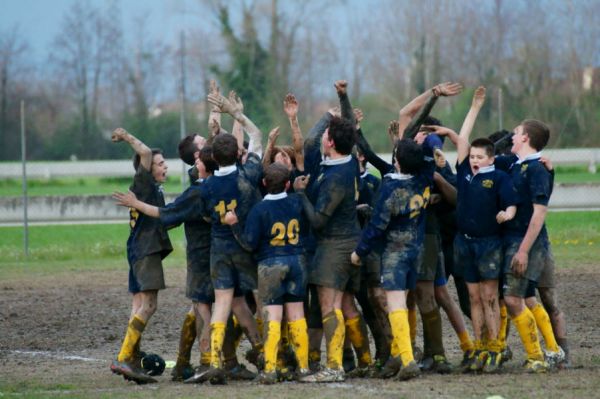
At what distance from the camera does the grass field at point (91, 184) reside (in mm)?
28016

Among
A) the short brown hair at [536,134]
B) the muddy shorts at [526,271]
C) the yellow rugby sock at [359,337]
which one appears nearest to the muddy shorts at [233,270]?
the yellow rugby sock at [359,337]

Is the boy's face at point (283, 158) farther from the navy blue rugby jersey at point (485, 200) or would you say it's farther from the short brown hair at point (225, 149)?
the navy blue rugby jersey at point (485, 200)

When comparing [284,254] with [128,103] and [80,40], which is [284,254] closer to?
[128,103]

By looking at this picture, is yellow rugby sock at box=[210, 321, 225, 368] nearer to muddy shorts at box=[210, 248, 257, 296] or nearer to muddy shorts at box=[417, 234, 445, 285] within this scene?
muddy shorts at box=[210, 248, 257, 296]

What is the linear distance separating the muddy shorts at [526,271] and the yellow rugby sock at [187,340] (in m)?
2.73

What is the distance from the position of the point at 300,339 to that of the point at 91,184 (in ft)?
85.1

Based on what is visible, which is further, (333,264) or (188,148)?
(188,148)

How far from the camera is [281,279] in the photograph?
8578 mm

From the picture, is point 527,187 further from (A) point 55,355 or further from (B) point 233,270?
(A) point 55,355

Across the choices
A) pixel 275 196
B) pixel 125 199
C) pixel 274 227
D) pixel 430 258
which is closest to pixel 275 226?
pixel 274 227

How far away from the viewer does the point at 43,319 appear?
42.1 feet

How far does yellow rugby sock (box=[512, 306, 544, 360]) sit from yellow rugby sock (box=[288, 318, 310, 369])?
69.5 inches

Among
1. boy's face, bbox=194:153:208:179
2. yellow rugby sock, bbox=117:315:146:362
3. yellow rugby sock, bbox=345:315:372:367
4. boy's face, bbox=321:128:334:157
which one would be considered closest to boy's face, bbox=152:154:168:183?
boy's face, bbox=194:153:208:179

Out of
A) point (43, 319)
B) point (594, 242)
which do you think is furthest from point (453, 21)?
point (43, 319)
